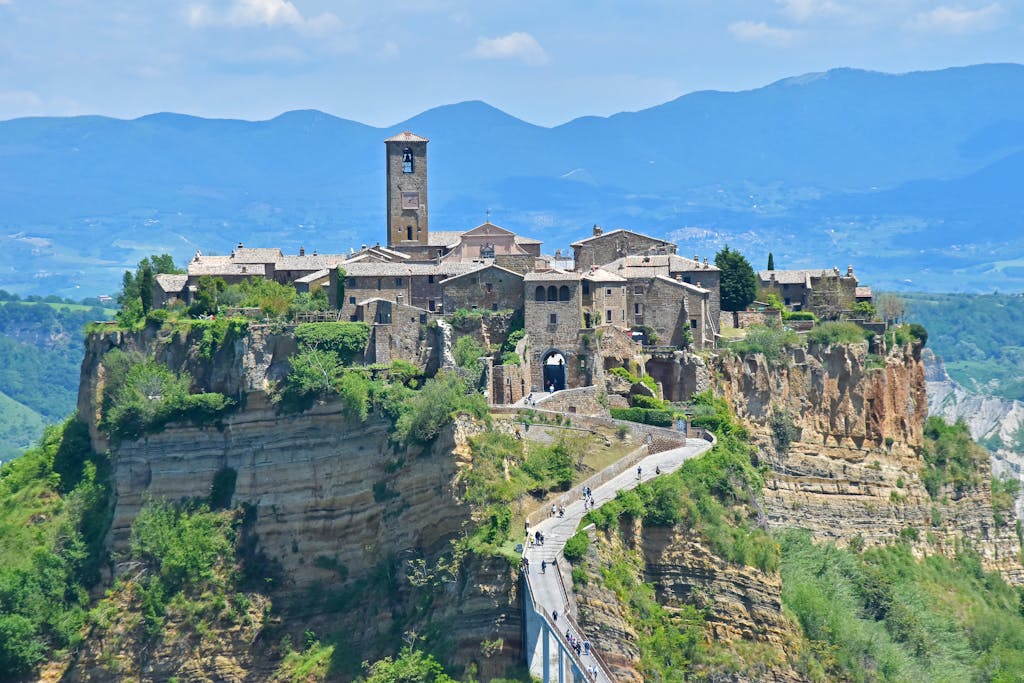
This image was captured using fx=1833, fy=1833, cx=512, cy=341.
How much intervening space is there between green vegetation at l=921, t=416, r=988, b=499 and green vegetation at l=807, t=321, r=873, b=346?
21.0 feet

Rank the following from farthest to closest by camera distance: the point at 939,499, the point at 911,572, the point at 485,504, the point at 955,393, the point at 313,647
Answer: the point at 955,393 → the point at 939,499 → the point at 911,572 → the point at 313,647 → the point at 485,504

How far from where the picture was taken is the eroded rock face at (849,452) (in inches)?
2852

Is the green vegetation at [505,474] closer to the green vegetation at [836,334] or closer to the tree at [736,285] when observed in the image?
the green vegetation at [836,334]

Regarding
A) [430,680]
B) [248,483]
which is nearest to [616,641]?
[430,680]

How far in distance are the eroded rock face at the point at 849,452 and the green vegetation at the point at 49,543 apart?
26.1 metres

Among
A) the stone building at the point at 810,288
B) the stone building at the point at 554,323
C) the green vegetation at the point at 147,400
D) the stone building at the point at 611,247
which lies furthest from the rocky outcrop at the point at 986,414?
the green vegetation at the point at 147,400

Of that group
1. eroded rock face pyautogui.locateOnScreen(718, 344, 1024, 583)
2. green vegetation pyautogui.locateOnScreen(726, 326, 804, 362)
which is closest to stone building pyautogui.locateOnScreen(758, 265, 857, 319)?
eroded rock face pyautogui.locateOnScreen(718, 344, 1024, 583)

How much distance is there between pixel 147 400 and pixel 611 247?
21451 millimetres

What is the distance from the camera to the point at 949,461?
260 ft

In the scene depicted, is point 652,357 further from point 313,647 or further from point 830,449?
point 313,647

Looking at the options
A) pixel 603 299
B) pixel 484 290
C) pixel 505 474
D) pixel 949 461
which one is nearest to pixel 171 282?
pixel 484 290

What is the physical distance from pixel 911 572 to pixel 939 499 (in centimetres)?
629

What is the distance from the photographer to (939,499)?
3051 inches

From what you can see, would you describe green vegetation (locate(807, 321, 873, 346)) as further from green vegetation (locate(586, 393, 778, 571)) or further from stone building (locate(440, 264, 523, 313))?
stone building (locate(440, 264, 523, 313))
